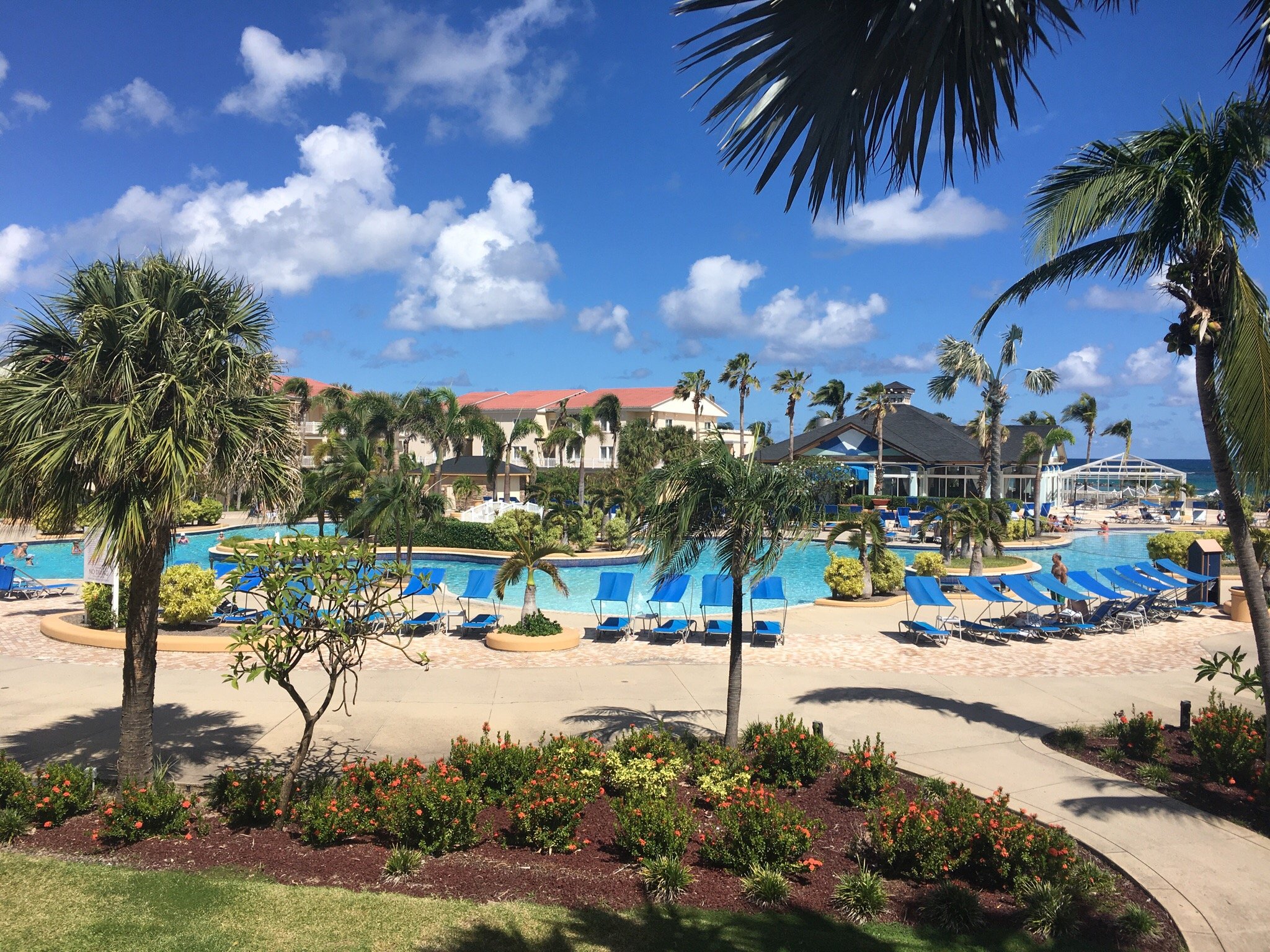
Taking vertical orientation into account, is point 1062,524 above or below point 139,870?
above

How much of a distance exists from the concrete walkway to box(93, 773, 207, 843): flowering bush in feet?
4.86

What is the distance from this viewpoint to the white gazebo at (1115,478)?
62250 millimetres

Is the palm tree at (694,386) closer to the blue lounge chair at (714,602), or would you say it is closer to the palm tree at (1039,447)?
the palm tree at (1039,447)

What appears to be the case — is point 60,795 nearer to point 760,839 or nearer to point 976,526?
point 760,839

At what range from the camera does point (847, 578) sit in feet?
63.1

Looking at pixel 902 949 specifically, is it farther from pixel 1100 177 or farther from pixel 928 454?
pixel 928 454

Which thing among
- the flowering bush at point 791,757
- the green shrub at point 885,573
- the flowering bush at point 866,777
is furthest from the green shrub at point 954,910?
the green shrub at point 885,573

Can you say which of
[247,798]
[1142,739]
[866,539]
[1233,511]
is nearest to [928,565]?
[866,539]

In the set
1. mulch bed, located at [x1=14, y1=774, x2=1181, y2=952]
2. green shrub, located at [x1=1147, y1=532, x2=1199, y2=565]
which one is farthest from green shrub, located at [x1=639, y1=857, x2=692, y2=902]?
green shrub, located at [x1=1147, y1=532, x2=1199, y2=565]

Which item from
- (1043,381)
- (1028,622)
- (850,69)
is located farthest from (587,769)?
(1043,381)

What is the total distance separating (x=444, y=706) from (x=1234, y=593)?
695 inches

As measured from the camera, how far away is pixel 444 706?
1048cm

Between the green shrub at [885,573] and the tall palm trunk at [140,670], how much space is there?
642 inches

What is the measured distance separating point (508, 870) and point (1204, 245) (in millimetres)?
7940
